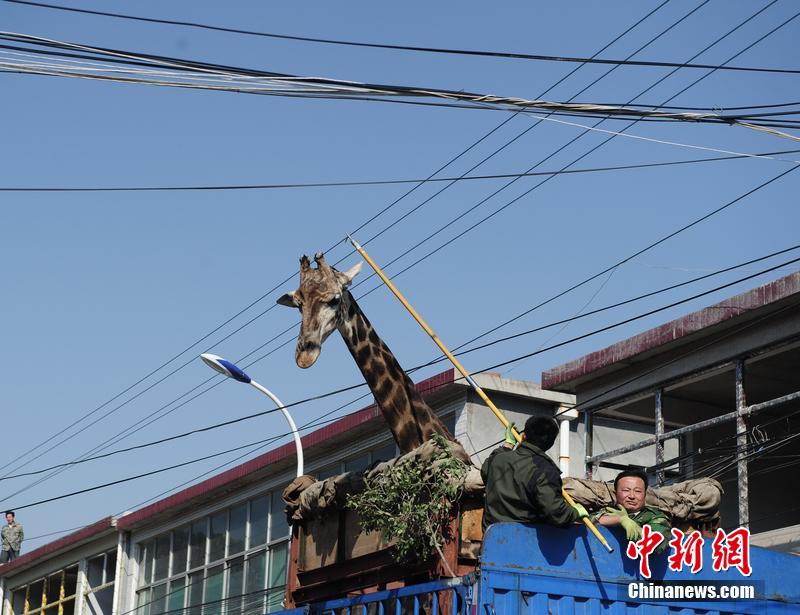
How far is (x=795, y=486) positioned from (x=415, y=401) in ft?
34.1

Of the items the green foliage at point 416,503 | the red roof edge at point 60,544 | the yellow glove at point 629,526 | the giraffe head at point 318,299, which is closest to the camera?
the yellow glove at point 629,526

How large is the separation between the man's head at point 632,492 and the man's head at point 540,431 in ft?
2.44

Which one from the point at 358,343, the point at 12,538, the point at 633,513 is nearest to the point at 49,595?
the point at 12,538

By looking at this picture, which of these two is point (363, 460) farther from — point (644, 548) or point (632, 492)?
point (644, 548)

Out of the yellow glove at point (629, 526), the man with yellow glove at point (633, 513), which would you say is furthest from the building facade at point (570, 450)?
the yellow glove at point (629, 526)

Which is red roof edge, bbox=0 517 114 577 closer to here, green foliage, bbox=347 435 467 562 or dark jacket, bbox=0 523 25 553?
dark jacket, bbox=0 523 25 553

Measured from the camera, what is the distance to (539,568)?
838cm

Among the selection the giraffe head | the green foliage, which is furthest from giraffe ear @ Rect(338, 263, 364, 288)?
the green foliage

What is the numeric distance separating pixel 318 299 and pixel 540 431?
186 inches

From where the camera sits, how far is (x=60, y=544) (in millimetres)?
37188

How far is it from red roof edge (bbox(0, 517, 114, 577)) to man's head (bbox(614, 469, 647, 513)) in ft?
88.5

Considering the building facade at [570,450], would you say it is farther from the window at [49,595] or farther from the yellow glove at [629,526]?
the yellow glove at [629,526]

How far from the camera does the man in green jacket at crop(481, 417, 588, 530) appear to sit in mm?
8516

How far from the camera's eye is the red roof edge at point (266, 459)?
23.1m
